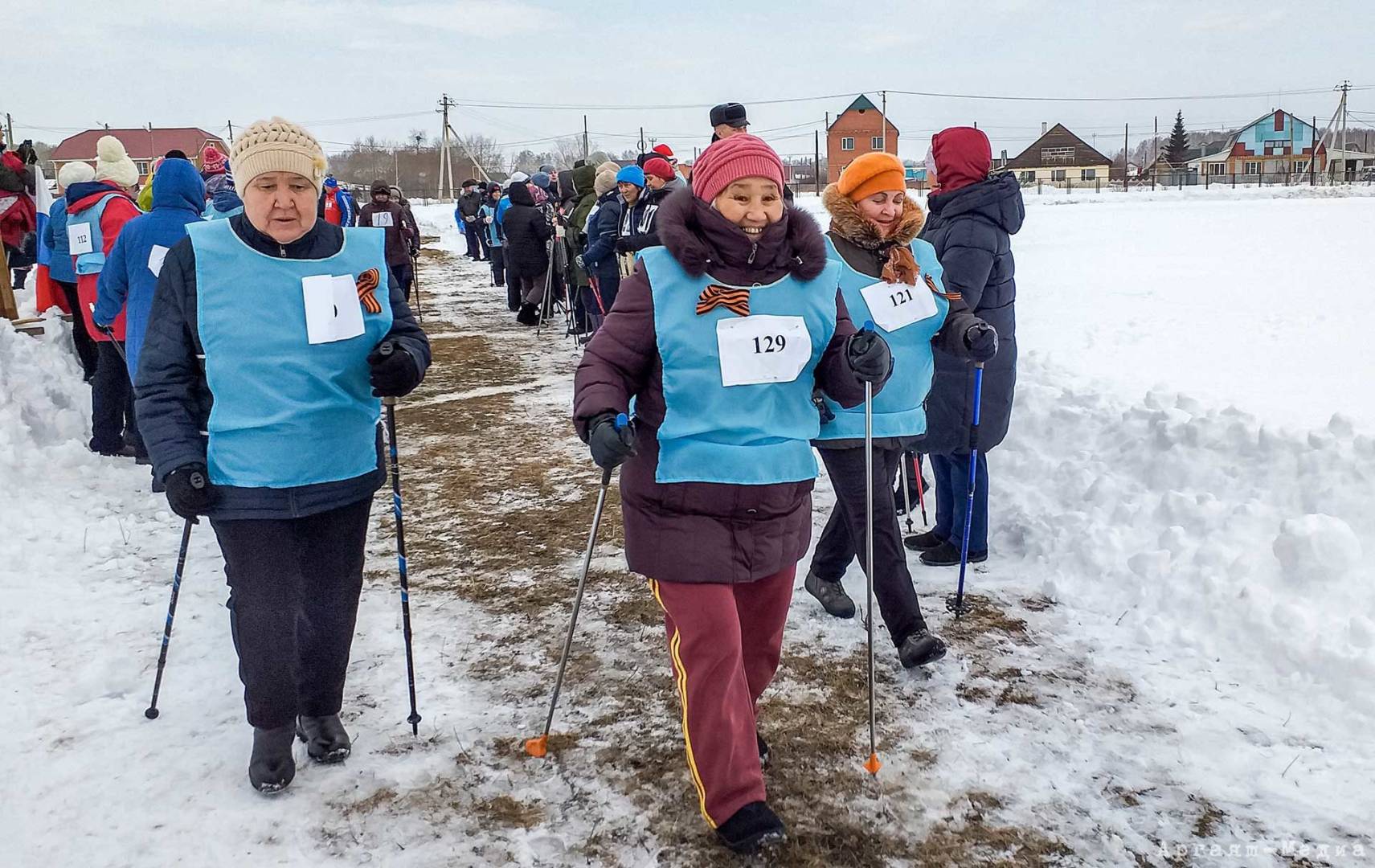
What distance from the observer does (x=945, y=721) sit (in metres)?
3.24

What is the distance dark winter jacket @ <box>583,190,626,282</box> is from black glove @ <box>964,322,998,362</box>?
5.65m

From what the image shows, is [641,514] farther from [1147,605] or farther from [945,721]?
[1147,605]

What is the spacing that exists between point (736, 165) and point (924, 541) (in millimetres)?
2773

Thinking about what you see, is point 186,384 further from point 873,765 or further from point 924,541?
point 924,541

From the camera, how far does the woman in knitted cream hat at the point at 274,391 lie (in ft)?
8.67

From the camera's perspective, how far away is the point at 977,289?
13.4 ft

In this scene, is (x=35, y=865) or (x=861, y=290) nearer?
(x=35, y=865)

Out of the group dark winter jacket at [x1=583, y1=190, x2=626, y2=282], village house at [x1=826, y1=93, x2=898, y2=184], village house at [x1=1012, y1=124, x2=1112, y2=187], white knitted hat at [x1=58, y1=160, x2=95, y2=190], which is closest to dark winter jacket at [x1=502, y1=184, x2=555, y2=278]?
dark winter jacket at [x1=583, y1=190, x2=626, y2=282]

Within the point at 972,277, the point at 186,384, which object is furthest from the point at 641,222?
the point at 186,384

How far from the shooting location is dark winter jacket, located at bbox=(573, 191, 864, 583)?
2.55 m

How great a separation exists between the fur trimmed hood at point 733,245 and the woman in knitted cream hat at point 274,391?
0.88 meters

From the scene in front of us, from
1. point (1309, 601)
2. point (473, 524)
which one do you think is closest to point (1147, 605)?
point (1309, 601)

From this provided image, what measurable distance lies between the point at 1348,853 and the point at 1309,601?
1.26 m

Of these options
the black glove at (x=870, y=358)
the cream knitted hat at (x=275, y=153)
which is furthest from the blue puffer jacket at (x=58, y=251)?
the black glove at (x=870, y=358)
